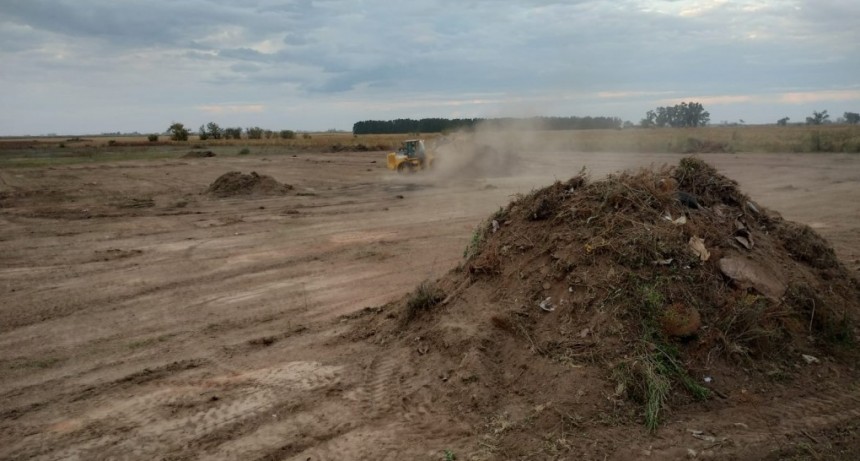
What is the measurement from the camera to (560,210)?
6.59 m

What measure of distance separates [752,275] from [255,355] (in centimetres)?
522

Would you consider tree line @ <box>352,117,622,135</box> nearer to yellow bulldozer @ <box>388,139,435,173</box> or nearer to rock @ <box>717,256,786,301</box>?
yellow bulldozer @ <box>388,139,435,173</box>

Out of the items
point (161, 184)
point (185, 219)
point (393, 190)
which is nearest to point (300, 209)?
point (185, 219)

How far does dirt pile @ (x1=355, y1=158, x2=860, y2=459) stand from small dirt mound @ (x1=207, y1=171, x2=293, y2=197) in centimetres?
1551

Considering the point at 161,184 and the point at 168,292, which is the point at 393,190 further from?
the point at 168,292

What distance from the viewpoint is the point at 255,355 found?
6453 millimetres

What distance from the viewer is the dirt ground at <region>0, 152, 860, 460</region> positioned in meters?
4.52

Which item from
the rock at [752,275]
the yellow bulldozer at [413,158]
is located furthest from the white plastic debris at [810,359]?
the yellow bulldozer at [413,158]

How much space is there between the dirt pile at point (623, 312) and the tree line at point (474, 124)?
1039 inches

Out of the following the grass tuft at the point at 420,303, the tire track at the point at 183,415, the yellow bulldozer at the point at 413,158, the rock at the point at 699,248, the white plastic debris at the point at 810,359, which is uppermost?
the yellow bulldozer at the point at 413,158

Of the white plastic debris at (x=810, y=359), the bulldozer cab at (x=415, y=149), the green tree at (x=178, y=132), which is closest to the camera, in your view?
the white plastic debris at (x=810, y=359)

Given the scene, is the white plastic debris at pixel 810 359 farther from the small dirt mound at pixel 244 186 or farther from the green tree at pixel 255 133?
the green tree at pixel 255 133

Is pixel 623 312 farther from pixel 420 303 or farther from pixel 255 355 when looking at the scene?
pixel 255 355

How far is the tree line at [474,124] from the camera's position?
108ft
